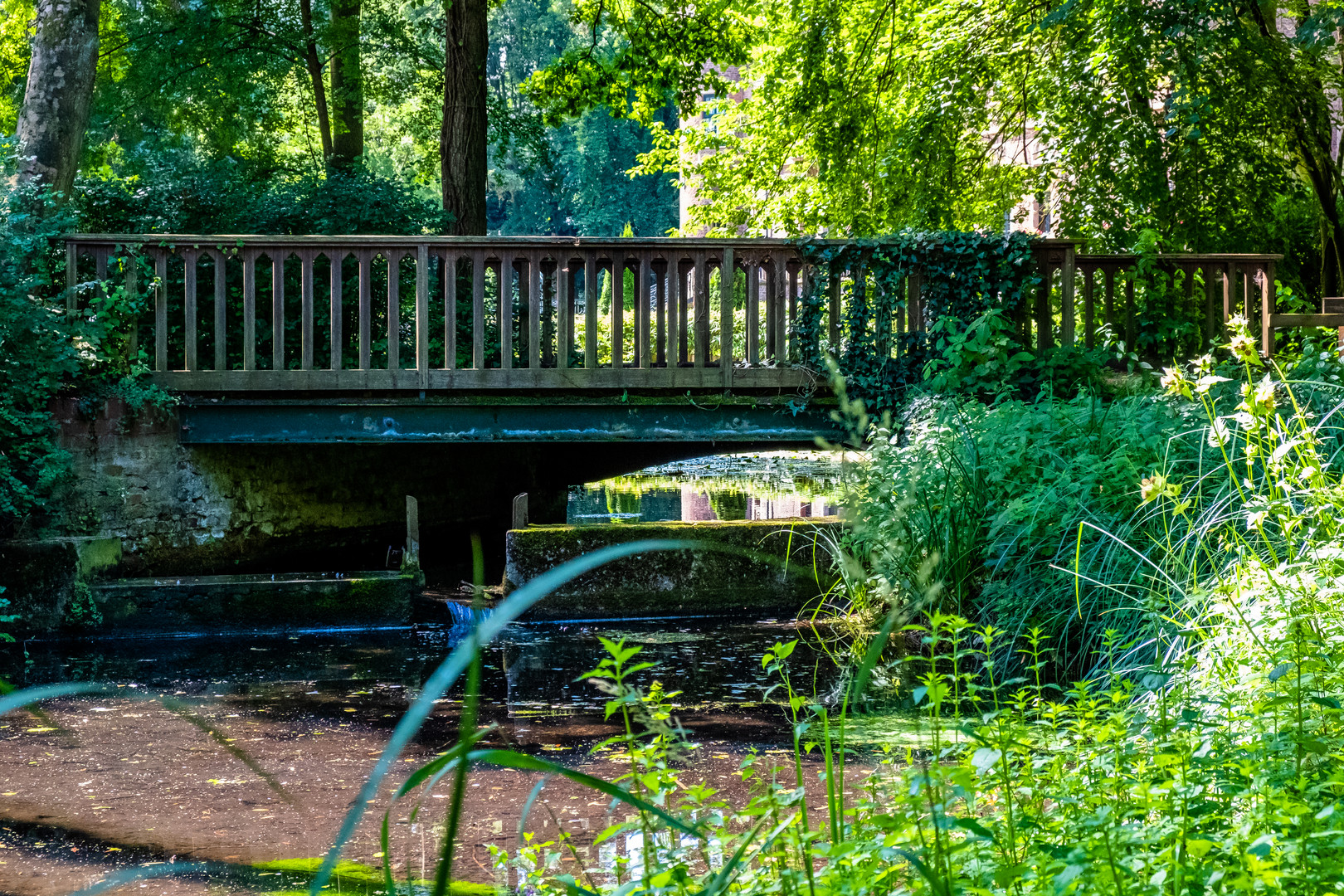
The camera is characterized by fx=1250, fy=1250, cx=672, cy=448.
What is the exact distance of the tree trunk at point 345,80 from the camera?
14.6 m

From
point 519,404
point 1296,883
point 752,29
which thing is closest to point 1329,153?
point 752,29

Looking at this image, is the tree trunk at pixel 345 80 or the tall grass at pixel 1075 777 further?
the tree trunk at pixel 345 80

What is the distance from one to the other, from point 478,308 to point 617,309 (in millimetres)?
1023

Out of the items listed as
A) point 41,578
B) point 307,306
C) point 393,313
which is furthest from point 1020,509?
point 41,578

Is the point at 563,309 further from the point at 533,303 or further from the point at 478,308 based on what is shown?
the point at 478,308

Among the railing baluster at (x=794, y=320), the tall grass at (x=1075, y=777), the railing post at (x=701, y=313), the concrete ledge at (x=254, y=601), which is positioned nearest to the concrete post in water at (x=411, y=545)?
the concrete ledge at (x=254, y=601)

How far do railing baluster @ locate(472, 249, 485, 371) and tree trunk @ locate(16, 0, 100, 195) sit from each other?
328cm

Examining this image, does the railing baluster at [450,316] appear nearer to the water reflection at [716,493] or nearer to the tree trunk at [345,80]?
the water reflection at [716,493]

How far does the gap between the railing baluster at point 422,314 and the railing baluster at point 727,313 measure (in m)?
2.17

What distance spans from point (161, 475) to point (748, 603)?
4.25 m

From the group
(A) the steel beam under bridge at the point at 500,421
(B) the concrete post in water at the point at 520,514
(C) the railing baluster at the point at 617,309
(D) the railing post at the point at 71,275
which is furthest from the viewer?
(C) the railing baluster at the point at 617,309

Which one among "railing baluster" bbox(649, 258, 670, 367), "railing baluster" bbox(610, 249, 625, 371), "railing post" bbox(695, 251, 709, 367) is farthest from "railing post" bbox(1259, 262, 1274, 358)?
"railing baluster" bbox(610, 249, 625, 371)

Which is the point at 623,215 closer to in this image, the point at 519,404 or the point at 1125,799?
the point at 519,404

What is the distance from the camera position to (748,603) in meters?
8.70
